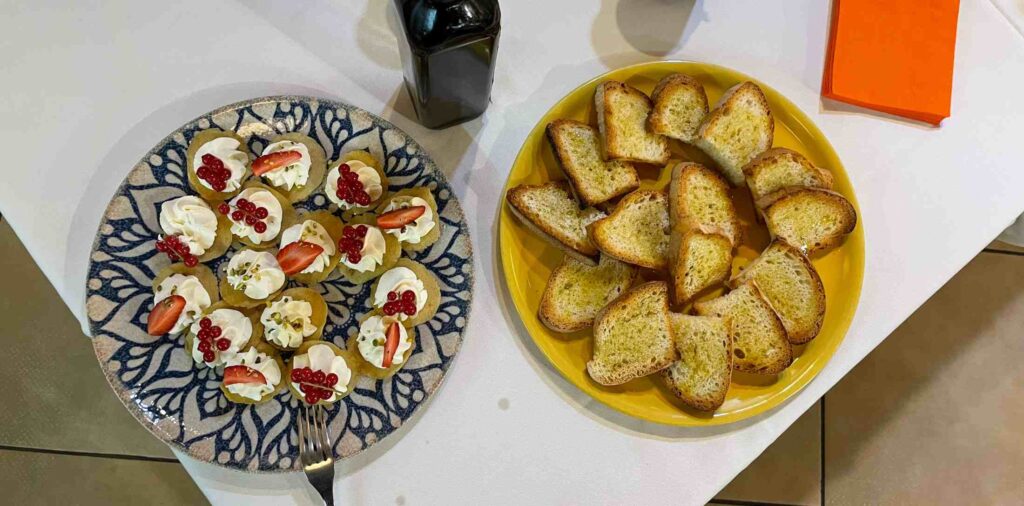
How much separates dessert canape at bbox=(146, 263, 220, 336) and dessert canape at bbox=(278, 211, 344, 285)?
120 millimetres

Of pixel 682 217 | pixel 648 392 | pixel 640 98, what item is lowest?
pixel 648 392

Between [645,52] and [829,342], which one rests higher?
[645,52]

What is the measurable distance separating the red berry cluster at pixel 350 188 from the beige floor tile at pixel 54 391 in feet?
3.46

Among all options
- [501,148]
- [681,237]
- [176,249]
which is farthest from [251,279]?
[681,237]

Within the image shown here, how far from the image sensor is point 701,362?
108cm

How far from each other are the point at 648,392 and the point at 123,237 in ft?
2.69

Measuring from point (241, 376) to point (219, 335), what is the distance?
73mm

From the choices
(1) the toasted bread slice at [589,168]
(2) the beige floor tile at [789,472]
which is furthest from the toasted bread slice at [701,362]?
(2) the beige floor tile at [789,472]

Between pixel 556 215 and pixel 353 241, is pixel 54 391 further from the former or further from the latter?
pixel 556 215

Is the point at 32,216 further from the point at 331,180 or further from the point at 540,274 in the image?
the point at 540,274

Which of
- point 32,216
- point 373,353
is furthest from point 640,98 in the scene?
point 32,216

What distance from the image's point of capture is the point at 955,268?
118cm

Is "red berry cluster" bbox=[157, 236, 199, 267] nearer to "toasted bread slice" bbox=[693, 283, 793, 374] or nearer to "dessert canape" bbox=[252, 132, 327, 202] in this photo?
"dessert canape" bbox=[252, 132, 327, 202]

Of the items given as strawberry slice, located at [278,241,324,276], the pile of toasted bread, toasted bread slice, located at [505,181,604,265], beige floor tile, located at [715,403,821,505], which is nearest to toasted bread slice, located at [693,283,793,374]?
the pile of toasted bread
